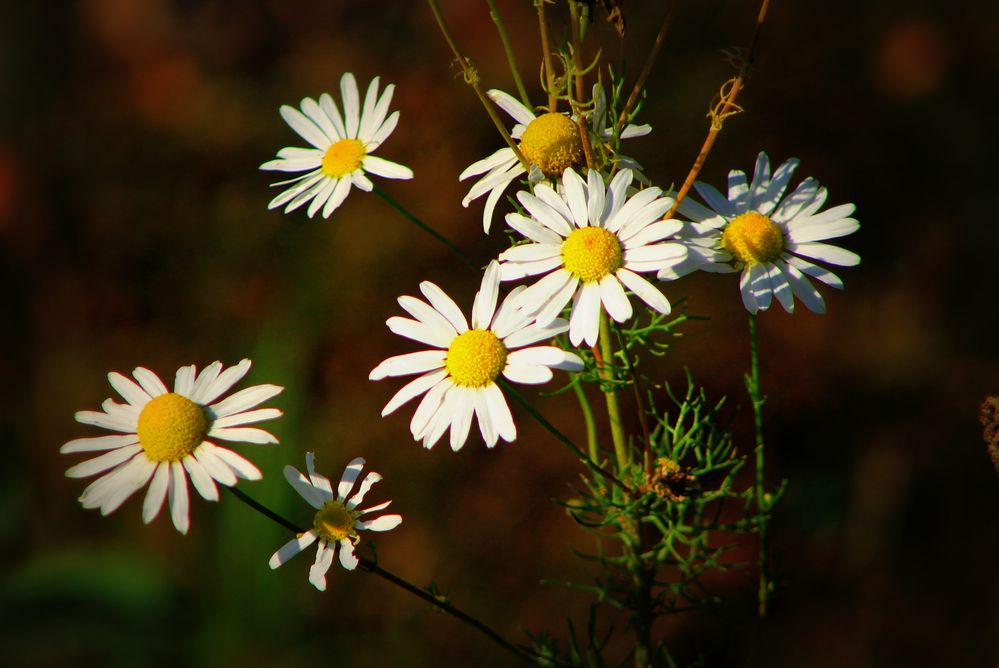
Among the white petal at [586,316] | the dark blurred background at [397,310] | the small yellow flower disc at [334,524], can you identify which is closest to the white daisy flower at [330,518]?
the small yellow flower disc at [334,524]

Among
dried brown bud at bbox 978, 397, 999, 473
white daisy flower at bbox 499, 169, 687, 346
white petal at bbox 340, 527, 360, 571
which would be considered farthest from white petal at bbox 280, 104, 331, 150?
dried brown bud at bbox 978, 397, 999, 473

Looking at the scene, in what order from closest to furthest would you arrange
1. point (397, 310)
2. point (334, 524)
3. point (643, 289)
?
point (643, 289), point (334, 524), point (397, 310)

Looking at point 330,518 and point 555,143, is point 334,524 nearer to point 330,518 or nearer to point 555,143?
point 330,518

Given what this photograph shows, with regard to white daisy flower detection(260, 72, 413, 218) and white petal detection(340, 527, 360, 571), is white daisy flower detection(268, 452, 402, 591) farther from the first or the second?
white daisy flower detection(260, 72, 413, 218)

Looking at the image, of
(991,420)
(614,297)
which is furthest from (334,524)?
(991,420)

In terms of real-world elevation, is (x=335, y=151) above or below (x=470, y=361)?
above

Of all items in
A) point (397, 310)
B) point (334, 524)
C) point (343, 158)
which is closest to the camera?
point (334, 524)

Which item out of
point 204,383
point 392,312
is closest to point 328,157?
point 204,383

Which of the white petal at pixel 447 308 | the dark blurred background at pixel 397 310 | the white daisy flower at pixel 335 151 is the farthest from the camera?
the dark blurred background at pixel 397 310

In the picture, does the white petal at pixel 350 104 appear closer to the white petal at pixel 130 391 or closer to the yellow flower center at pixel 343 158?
the yellow flower center at pixel 343 158

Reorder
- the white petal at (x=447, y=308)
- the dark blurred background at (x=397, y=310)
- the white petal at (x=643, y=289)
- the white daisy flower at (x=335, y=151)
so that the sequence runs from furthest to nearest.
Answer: the dark blurred background at (x=397, y=310)
the white daisy flower at (x=335, y=151)
the white petal at (x=447, y=308)
the white petal at (x=643, y=289)
